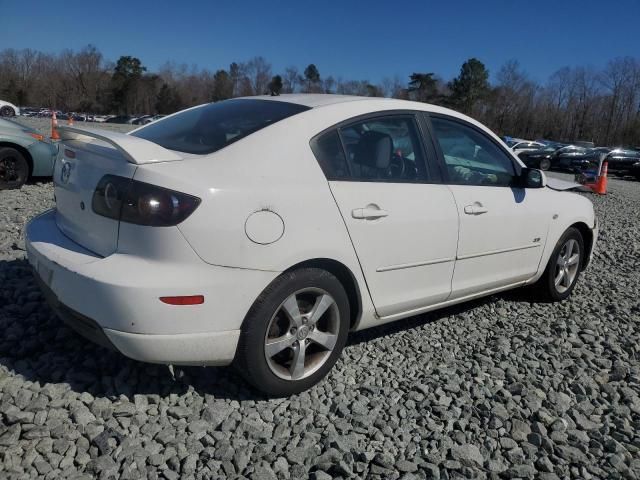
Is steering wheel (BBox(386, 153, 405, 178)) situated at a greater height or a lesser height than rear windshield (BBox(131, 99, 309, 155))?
lesser

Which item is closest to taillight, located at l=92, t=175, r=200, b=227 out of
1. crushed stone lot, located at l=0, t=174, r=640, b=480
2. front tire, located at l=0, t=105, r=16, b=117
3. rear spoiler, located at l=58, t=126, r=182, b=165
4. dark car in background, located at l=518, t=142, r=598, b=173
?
rear spoiler, located at l=58, t=126, r=182, b=165

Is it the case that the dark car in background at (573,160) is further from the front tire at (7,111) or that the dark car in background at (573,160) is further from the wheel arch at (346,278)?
the front tire at (7,111)

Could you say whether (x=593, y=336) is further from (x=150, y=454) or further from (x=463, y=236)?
(x=150, y=454)

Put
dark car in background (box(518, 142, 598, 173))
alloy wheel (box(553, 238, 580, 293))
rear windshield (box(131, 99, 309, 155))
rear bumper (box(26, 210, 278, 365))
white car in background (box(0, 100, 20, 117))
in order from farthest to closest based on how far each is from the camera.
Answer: white car in background (box(0, 100, 20, 117)), dark car in background (box(518, 142, 598, 173)), alloy wheel (box(553, 238, 580, 293)), rear windshield (box(131, 99, 309, 155)), rear bumper (box(26, 210, 278, 365))

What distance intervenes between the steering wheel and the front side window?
390 millimetres

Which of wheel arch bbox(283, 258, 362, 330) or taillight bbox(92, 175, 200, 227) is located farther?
wheel arch bbox(283, 258, 362, 330)

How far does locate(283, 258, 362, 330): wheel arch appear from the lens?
9.04 ft

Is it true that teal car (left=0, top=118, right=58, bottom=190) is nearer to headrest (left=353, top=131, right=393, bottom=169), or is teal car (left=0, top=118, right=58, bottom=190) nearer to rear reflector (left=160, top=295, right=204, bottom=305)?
headrest (left=353, top=131, right=393, bottom=169)

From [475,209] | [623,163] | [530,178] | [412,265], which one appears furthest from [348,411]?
[623,163]

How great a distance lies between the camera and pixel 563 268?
4.70 meters

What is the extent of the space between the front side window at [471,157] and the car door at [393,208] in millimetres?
201

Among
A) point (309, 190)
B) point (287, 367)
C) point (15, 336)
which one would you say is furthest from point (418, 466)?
point (15, 336)

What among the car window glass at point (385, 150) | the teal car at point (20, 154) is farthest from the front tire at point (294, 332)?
the teal car at point (20, 154)

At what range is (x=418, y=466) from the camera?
241 cm
